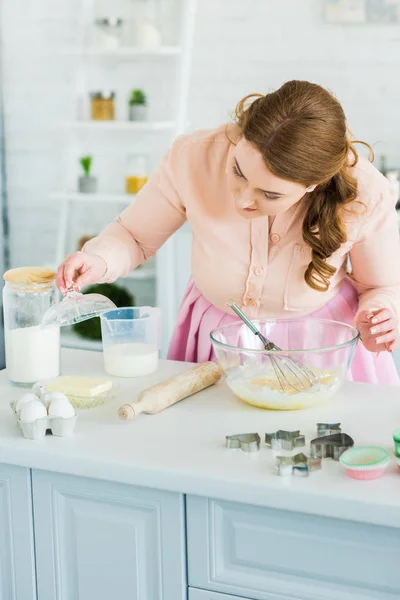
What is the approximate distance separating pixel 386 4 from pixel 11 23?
6.52ft

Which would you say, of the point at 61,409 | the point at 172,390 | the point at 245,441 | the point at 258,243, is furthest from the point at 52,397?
the point at 258,243

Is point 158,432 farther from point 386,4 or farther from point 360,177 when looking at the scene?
point 386,4

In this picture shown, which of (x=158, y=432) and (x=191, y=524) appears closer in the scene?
(x=191, y=524)

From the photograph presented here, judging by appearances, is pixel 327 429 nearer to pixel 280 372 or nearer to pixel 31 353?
pixel 280 372

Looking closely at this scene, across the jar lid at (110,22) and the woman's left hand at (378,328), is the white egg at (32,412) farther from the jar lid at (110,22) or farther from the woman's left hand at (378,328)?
the jar lid at (110,22)

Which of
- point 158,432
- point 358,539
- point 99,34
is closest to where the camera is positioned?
point 358,539

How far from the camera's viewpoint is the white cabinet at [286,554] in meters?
1.22

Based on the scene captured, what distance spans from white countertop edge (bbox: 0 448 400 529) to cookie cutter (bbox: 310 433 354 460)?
0.07 metres

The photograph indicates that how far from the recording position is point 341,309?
1.94m

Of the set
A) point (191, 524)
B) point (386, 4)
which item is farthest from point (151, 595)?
point (386, 4)

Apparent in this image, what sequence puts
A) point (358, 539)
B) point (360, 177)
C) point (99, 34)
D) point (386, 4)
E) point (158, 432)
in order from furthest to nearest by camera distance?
point (99, 34) → point (386, 4) → point (360, 177) → point (158, 432) → point (358, 539)

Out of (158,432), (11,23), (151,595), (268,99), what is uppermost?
(11,23)

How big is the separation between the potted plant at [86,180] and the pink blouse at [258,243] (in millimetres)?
2478

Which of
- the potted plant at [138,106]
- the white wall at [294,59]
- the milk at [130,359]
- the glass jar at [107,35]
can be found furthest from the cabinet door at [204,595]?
the glass jar at [107,35]
